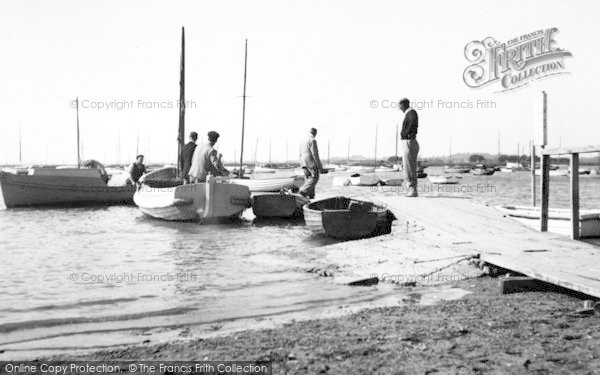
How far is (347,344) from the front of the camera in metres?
4.29

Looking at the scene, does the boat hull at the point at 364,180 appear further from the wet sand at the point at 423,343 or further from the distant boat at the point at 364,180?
the wet sand at the point at 423,343

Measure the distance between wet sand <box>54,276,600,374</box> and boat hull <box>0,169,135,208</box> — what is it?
21354 mm

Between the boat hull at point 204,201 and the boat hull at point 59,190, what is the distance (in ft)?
31.0

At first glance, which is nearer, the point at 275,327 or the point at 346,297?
the point at 275,327

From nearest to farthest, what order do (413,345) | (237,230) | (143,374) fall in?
(143,374) < (413,345) < (237,230)

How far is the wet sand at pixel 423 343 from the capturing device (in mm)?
3770

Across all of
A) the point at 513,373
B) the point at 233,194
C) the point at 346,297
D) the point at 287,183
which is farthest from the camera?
the point at 287,183

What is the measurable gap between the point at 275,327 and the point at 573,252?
4.38 m

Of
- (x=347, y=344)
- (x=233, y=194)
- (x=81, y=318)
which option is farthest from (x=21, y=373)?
(x=233, y=194)

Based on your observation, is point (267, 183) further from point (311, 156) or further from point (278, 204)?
point (311, 156)

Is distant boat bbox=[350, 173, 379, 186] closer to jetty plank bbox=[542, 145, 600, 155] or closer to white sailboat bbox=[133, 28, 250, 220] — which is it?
white sailboat bbox=[133, 28, 250, 220]

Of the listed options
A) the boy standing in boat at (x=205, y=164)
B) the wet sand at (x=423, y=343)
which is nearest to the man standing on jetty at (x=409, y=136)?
the boy standing in boat at (x=205, y=164)

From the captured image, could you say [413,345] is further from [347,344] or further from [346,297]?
[346,297]

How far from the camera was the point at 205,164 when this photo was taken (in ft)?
49.2
